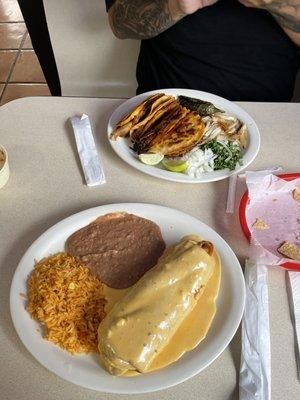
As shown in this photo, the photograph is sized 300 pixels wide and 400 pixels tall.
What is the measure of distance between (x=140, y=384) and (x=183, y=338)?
122 mm

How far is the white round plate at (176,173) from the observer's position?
1.16 meters

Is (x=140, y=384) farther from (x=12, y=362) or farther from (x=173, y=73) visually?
(x=173, y=73)

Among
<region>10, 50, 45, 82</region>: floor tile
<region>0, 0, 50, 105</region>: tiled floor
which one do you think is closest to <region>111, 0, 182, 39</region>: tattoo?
<region>0, 0, 50, 105</region>: tiled floor

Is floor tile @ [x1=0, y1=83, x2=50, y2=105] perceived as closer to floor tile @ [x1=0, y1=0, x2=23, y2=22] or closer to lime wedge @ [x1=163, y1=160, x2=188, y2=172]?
floor tile @ [x1=0, y1=0, x2=23, y2=22]

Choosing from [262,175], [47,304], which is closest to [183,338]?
[47,304]

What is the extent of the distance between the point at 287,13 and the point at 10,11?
9.20ft

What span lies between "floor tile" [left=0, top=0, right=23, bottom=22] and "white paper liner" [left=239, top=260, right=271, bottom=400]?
3.20 m

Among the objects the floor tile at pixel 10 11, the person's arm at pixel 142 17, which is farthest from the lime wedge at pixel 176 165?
the floor tile at pixel 10 11

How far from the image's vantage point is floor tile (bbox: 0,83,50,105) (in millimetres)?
2902

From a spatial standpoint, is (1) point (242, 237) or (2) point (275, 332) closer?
(2) point (275, 332)

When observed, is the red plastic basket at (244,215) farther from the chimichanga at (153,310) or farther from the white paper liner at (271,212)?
the chimichanga at (153,310)

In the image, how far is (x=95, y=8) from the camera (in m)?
1.77

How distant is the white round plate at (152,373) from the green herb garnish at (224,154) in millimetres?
211

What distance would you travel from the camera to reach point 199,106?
131cm
